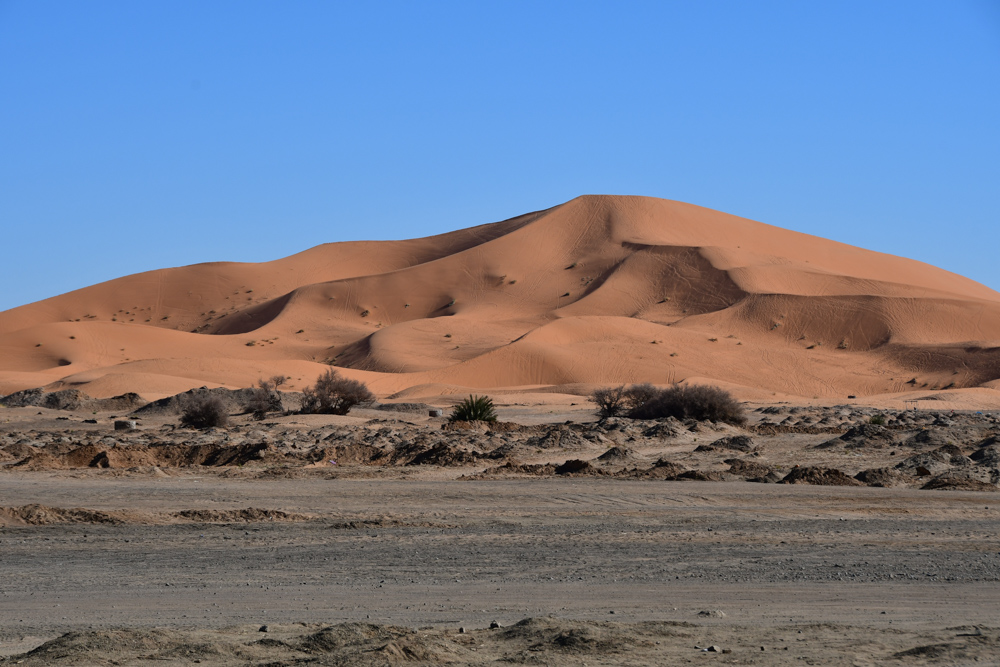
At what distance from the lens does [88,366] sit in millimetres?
85500

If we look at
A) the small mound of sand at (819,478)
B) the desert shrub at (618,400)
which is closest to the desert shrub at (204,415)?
the desert shrub at (618,400)

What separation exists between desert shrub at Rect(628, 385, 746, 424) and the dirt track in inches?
804

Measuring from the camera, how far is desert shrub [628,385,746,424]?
130ft

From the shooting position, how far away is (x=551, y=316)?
9462 cm

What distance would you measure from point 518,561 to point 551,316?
82942mm

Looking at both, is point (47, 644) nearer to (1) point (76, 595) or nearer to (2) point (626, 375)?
(1) point (76, 595)

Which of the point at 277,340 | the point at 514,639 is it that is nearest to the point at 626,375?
the point at 277,340

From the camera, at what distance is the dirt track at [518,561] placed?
9000 millimetres

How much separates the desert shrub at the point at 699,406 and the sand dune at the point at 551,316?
22439 millimetres

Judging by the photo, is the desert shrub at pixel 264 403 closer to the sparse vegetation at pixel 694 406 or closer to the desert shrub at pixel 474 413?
the desert shrub at pixel 474 413

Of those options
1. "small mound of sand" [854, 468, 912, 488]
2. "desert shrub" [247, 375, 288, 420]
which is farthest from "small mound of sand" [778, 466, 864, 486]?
"desert shrub" [247, 375, 288, 420]

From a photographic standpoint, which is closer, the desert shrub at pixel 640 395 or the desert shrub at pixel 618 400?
the desert shrub at pixel 618 400

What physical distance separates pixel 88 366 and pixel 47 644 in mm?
83500

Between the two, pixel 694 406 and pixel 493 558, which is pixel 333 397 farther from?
pixel 493 558
